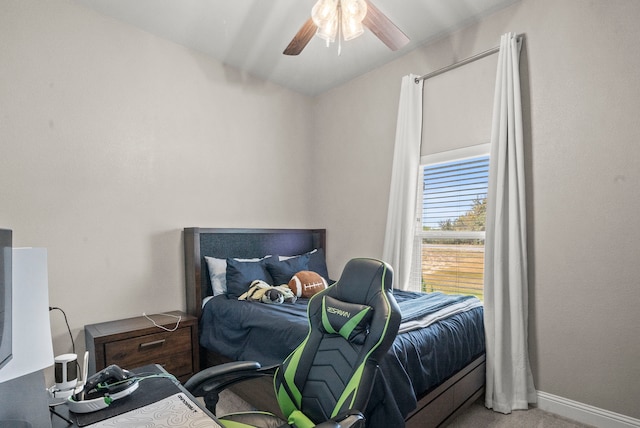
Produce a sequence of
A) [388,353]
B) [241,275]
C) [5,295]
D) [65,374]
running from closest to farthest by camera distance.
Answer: [5,295], [65,374], [388,353], [241,275]

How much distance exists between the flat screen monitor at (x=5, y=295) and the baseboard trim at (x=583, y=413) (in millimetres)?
2878

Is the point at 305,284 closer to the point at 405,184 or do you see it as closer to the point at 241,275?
the point at 241,275

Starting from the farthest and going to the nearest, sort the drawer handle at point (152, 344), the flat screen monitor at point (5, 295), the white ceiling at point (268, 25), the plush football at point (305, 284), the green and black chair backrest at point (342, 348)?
the plush football at point (305, 284), the white ceiling at point (268, 25), the drawer handle at point (152, 344), the green and black chair backrest at point (342, 348), the flat screen monitor at point (5, 295)

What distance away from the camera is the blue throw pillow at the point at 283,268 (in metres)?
3.03

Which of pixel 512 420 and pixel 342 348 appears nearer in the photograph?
pixel 342 348

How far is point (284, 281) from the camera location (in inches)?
119

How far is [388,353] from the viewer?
159 centimetres

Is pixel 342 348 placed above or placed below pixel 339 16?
below

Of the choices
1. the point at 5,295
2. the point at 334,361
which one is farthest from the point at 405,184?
the point at 5,295

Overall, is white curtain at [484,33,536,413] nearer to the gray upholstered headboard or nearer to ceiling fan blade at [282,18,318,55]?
ceiling fan blade at [282,18,318,55]

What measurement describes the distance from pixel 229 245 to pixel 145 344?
1079mm

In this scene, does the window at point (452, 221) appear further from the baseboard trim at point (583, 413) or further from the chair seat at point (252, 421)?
the chair seat at point (252, 421)

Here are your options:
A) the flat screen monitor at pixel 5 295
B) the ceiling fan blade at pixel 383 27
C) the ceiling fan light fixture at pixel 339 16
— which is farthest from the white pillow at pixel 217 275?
the ceiling fan blade at pixel 383 27

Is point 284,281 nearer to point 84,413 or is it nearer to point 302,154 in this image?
point 302,154
